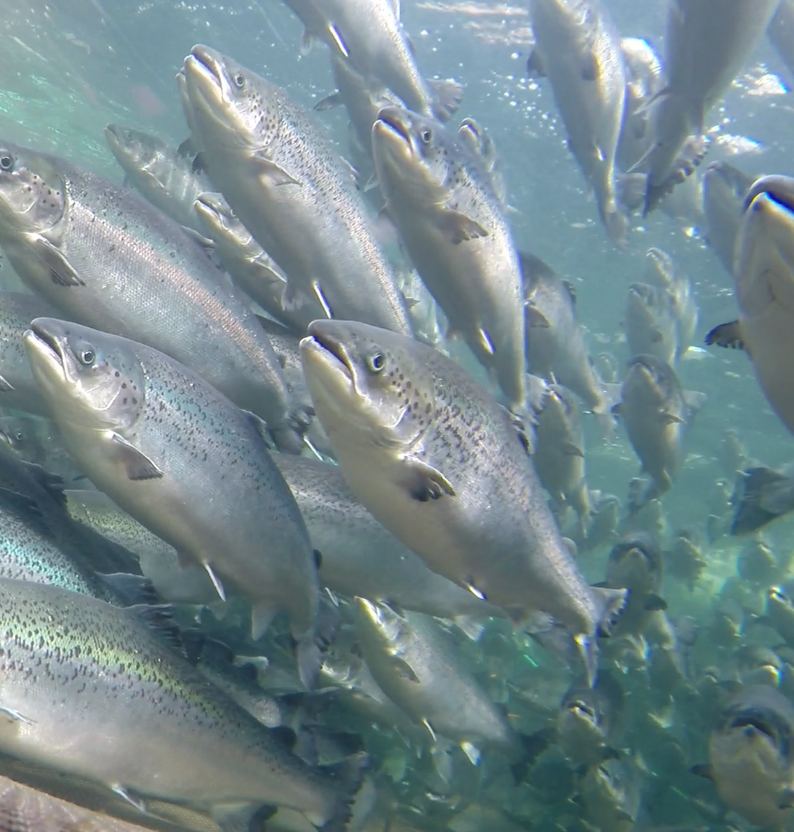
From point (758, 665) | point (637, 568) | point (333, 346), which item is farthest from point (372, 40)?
point (758, 665)

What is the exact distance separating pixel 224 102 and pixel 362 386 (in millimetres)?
2076

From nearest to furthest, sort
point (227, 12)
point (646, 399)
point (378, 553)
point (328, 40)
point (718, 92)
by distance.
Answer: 1. point (378, 553)
2. point (718, 92)
3. point (328, 40)
4. point (646, 399)
5. point (227, 12)

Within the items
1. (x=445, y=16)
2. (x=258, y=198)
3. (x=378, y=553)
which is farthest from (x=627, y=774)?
(x=445, y=16)

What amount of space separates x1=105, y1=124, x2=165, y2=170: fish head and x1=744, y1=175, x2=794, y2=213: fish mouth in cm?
601

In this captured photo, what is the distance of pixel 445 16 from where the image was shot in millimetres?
14141

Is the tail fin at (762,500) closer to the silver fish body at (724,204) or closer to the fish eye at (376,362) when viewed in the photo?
the silver fish body at (724,204)

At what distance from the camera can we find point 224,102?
12.8 ft

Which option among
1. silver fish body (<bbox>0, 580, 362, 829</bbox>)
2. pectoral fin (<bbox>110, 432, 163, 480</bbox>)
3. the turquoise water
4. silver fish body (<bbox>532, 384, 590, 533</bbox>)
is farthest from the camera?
silver fish body (<bbox>532, 384, 590, 533</bbox>)

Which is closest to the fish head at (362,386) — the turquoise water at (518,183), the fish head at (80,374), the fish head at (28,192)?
the fish head at (80,374)

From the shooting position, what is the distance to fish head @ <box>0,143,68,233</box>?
363cm

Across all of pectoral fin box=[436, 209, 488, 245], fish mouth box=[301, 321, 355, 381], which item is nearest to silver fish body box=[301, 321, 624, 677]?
fish mouth box=[301, 321, 355, 381]

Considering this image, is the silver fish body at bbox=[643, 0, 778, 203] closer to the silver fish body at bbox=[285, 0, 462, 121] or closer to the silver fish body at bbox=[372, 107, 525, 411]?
the silver fish body at bbox=[372, 107, 525, 411]

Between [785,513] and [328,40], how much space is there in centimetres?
510

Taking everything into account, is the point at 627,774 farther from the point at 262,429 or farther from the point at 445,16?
the point at 445,16
